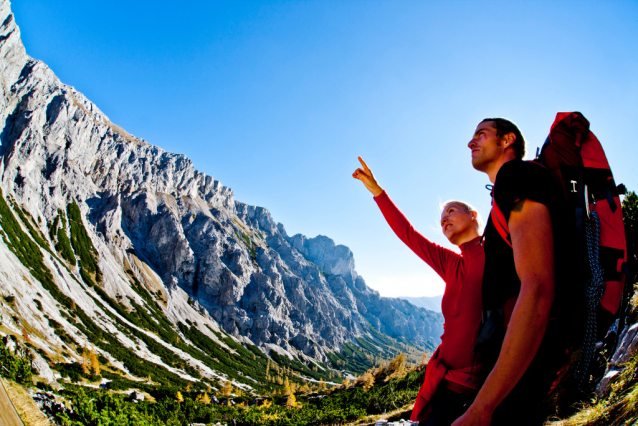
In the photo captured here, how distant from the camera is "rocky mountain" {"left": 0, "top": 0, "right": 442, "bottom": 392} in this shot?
3383 inches

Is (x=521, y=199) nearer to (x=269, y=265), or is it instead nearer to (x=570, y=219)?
(x=570, y=219)

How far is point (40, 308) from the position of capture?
7469 cm

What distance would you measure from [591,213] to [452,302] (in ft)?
4.83

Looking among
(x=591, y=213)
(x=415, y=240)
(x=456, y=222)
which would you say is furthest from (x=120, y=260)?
(x=591, y=213)

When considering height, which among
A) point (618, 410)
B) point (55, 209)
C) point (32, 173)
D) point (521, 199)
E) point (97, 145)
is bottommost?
point (618, 410)

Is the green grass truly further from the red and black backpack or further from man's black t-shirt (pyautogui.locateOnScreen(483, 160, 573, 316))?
the red and black backpack

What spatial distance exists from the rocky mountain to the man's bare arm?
8512cm

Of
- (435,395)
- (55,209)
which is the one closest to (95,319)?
(55,209)

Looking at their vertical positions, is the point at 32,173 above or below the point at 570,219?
above

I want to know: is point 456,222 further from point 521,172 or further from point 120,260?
point 120,260

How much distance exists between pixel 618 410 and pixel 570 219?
438 cm

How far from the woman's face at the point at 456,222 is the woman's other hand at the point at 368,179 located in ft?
2.76

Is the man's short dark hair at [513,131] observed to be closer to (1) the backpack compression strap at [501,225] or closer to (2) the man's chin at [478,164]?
(2) the man's chin at [478,164]

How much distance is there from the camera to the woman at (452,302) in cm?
217
